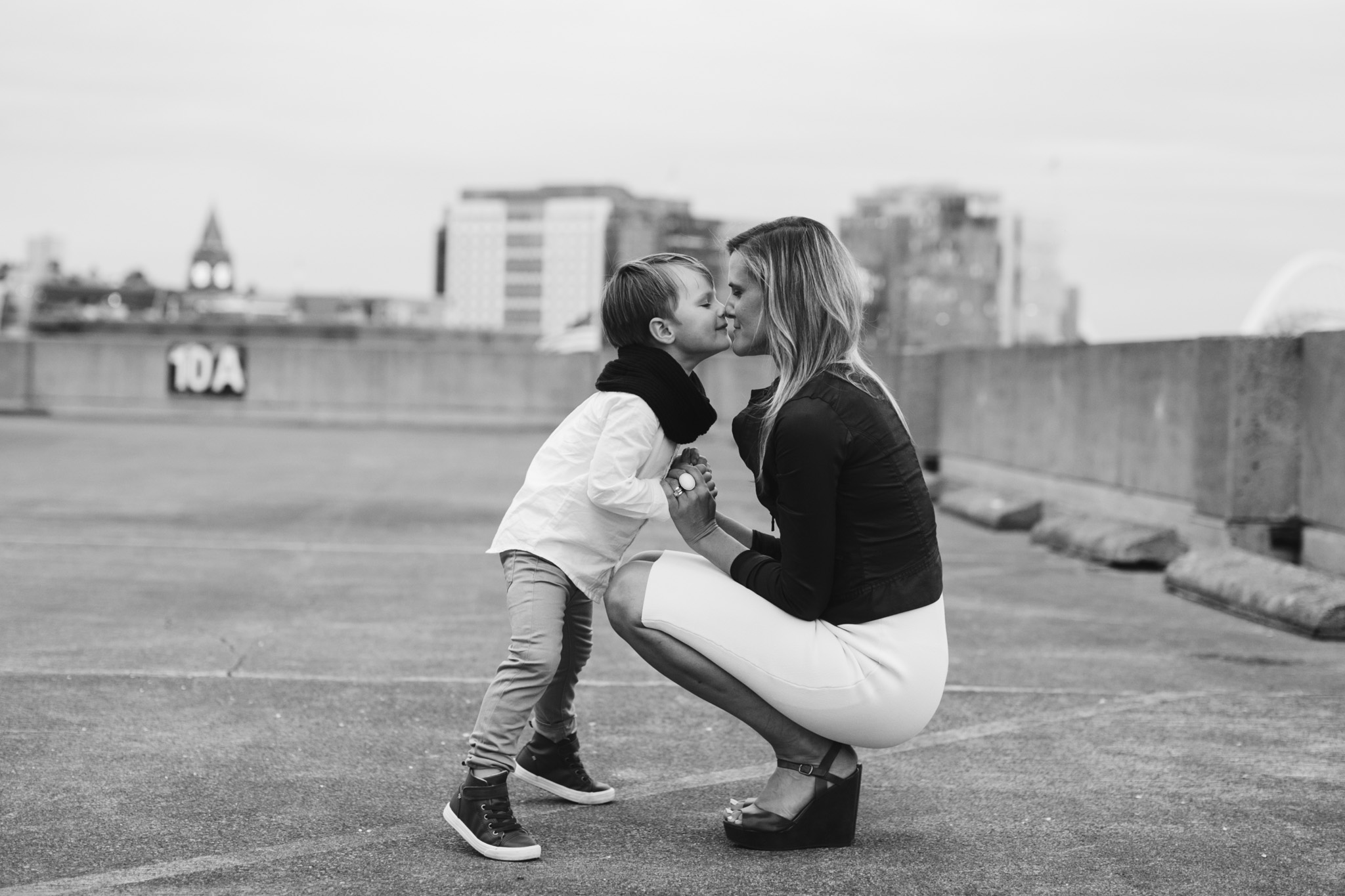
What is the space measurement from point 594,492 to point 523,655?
46 centimetres

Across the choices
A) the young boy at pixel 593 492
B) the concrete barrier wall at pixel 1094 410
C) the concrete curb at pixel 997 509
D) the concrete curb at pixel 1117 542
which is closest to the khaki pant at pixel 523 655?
the young boy at pixel 593 492

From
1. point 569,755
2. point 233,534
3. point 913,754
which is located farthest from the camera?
point 233,534

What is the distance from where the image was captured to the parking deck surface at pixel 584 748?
12.5ft

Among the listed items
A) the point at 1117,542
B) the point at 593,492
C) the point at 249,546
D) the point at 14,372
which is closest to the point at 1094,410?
the point at 1117,542

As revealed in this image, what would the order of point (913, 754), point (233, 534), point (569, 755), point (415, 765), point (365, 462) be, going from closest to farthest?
point (569, 755) → point (415, 765) → point (913, 754) → point (233, 534) → point (365, 462)

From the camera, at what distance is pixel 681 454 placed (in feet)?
13.7

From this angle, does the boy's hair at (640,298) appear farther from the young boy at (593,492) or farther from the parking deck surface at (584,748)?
the parking deck surface at (584,748)

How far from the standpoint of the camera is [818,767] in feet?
13.2

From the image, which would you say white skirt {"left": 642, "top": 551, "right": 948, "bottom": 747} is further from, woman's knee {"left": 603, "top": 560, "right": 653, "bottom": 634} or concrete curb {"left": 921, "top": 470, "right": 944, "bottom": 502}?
concrete curb {"left": 921, "top": 470, "right": 944, "bottom": 502}

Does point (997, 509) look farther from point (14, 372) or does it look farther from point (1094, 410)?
point (14, 372)

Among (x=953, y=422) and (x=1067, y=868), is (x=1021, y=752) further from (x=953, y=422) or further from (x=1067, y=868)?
(x=953, y=422)

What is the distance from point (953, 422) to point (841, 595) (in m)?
13.2

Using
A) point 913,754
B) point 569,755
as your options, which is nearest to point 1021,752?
point 913,754

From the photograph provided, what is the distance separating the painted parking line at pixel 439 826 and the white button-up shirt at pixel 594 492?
76cm
